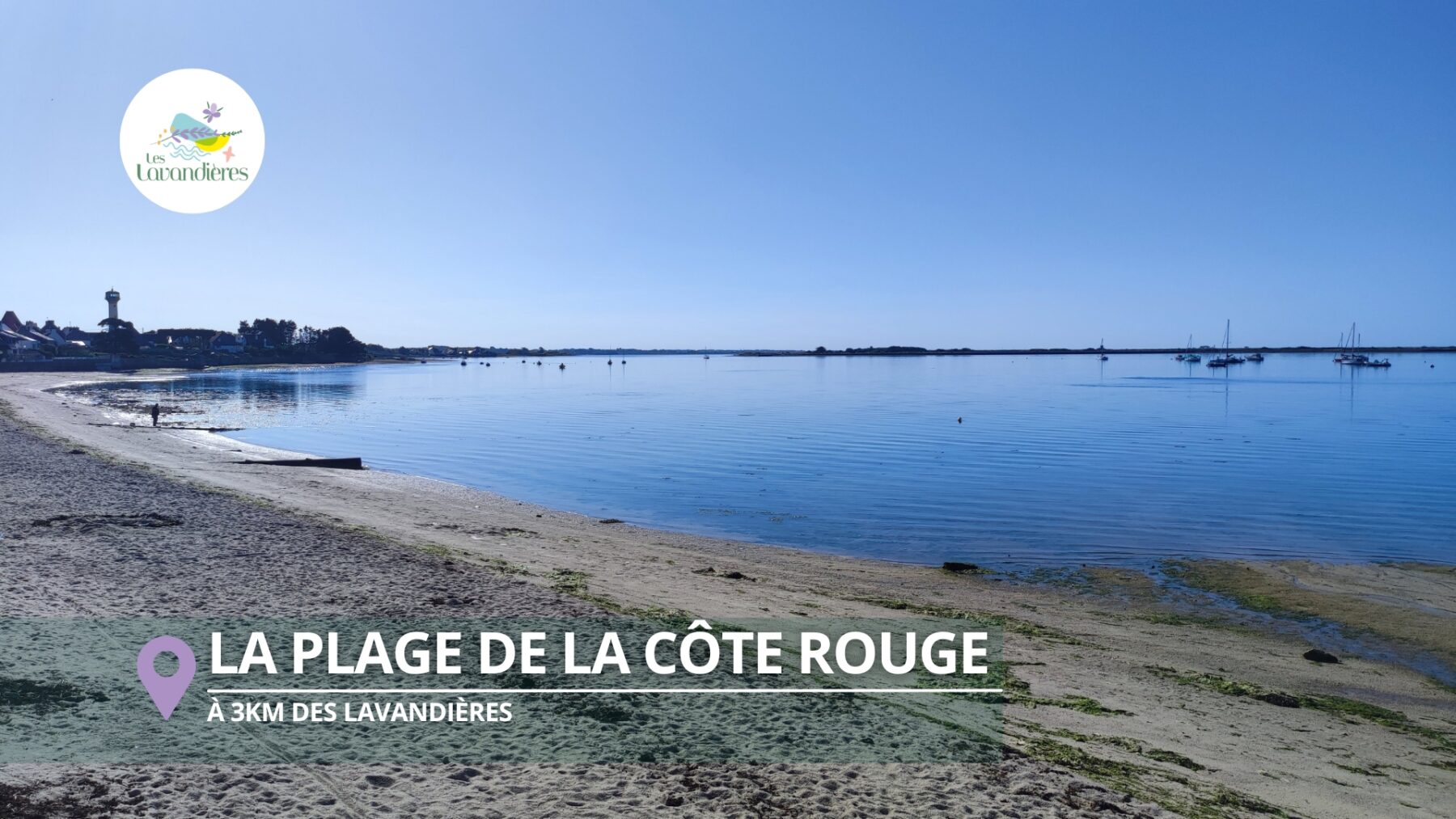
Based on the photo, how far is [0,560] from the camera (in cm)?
1333

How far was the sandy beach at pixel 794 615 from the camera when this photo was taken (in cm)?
655

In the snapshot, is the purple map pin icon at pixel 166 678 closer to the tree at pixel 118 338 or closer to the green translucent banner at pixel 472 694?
the green translucent banner at pixel 472 694

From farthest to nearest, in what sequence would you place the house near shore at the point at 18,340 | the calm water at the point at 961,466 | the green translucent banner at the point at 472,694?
the house near shore at the point at 18,340 → the calm water at the point at 961,466 → the green translucent banner at the point at 472,694

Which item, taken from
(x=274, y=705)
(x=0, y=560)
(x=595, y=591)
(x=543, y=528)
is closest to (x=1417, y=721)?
(x=595, y=591)

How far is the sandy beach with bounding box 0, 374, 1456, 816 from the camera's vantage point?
655cm

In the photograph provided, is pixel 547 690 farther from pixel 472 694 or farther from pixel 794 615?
pixel 794 615

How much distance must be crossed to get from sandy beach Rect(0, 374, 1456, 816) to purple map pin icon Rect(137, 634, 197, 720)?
55.6 inches

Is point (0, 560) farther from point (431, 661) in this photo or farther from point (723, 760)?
point (723, 760)

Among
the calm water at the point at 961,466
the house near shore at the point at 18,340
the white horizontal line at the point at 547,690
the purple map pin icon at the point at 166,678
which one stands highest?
the house near shore at the point at 18,340

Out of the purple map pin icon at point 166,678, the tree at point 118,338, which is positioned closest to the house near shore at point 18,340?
the tree at point 118,338

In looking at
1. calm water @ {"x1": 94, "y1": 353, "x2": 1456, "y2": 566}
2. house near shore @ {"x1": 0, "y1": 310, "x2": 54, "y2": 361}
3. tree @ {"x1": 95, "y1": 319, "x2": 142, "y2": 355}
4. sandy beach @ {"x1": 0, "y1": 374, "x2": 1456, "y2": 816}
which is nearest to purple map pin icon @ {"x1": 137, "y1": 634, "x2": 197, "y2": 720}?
sandy beach @ {"x1": 0, "y1": 374, "x2": 1456, "y2": 816}

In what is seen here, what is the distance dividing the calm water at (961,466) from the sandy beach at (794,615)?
3292 mm

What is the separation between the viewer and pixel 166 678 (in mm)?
8539

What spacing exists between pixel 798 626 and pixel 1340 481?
30.3m
